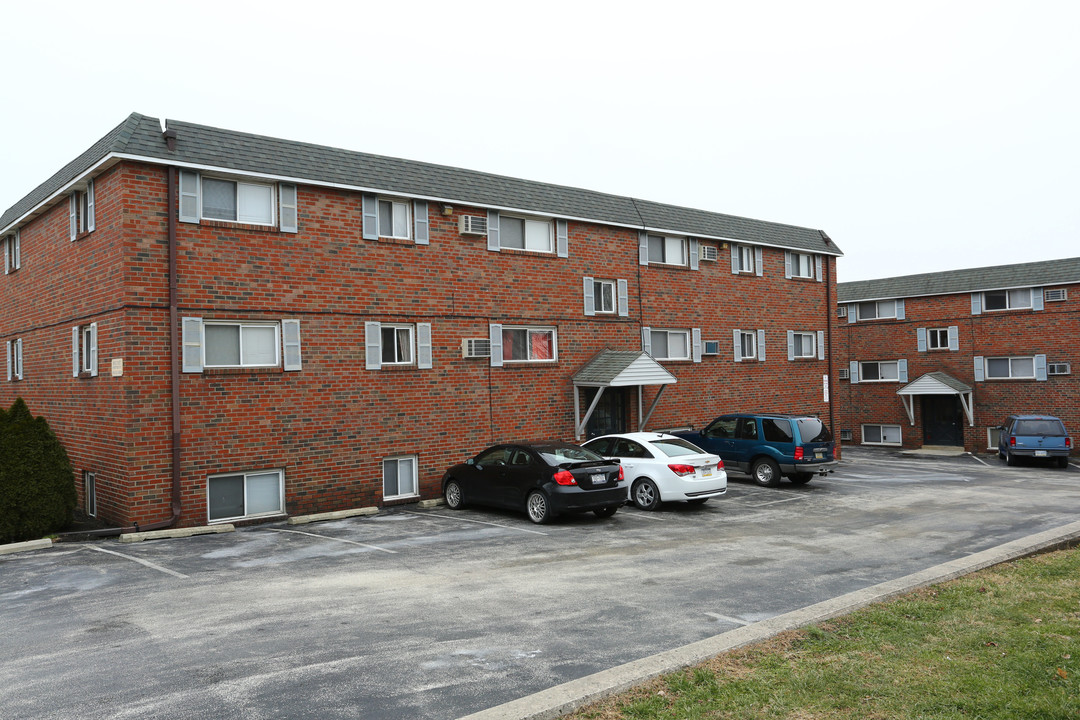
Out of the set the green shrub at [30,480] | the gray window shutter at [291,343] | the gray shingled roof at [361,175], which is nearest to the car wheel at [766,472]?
the gray shingled roof at [361,175]

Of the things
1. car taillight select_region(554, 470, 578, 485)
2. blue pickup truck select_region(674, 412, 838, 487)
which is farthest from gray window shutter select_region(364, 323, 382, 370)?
blue pickup truck select_region(674, 412, 838, 487)

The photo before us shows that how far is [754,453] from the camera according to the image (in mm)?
19578

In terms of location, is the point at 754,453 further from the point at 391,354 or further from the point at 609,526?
the point at 391,354

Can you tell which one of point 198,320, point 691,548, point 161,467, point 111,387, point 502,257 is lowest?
point 691,548

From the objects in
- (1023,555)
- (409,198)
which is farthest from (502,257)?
(1023,555)

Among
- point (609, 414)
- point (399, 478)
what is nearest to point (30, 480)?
point (399, 478)

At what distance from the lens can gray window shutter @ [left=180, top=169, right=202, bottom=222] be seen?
14.0 m

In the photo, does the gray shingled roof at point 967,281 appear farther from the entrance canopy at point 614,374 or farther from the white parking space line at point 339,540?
the white parking space line at point 339,540

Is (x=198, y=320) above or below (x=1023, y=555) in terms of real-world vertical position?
above

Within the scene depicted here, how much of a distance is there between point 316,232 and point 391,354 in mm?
3061

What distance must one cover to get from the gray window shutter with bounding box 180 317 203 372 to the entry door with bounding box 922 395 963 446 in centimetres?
3161

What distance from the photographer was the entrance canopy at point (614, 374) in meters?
19.0

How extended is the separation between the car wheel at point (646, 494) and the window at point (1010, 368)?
946 inches

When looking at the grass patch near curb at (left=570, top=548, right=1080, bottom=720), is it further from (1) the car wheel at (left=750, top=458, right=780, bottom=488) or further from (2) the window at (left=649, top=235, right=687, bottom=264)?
(2) the window at (left=649, top=235, right=687, bottom=264)
